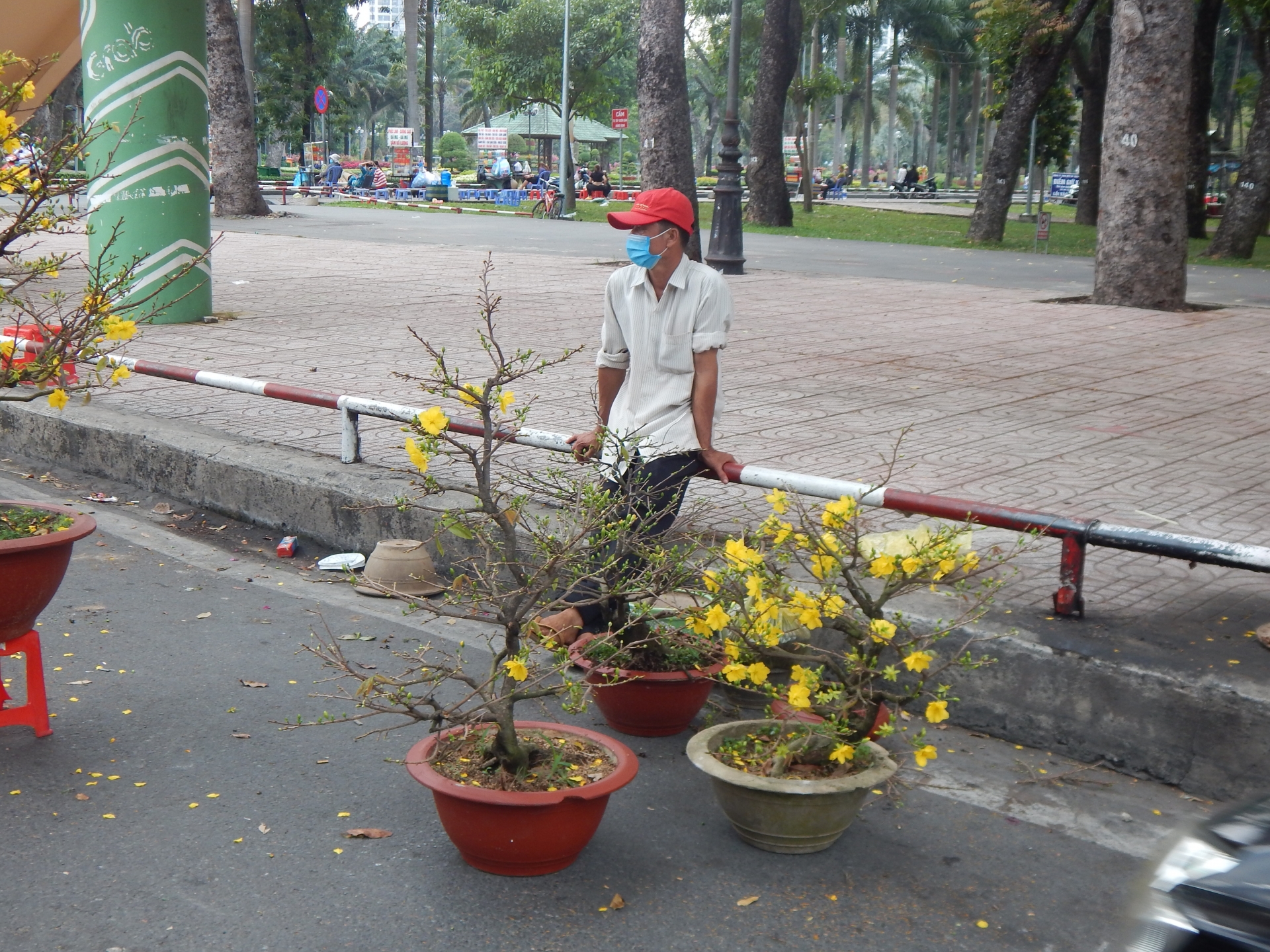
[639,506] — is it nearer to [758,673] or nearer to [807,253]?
[758,673]

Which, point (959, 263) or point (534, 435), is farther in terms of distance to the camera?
point (959, 263)

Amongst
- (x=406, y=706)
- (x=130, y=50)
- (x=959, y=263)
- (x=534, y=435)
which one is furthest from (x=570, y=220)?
(x=406, y=706)

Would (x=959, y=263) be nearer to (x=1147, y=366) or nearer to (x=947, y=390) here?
(x=1147, y=366)

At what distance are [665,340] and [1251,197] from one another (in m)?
20.1

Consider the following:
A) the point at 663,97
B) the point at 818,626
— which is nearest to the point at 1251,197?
the point at 663,97

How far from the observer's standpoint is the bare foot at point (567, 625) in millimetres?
4520

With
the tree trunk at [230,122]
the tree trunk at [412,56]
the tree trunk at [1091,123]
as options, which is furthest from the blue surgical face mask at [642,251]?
the tree trunk at [412,56]

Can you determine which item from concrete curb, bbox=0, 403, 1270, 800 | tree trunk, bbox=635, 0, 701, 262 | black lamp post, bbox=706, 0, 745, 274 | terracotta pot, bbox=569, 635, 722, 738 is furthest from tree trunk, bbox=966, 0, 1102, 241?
terracotta pot, bbox=569, 635, 722, 738

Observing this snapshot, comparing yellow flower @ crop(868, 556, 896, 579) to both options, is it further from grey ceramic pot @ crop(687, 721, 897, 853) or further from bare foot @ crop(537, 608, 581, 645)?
bare foot @ crop(537, 608, 581, 645)

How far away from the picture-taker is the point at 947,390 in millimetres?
9227

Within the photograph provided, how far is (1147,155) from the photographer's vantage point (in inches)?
541

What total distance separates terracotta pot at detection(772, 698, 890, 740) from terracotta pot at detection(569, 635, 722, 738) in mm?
391

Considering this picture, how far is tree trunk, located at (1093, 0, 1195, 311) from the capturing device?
13.4 m

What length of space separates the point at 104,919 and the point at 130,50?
961 centimetres
